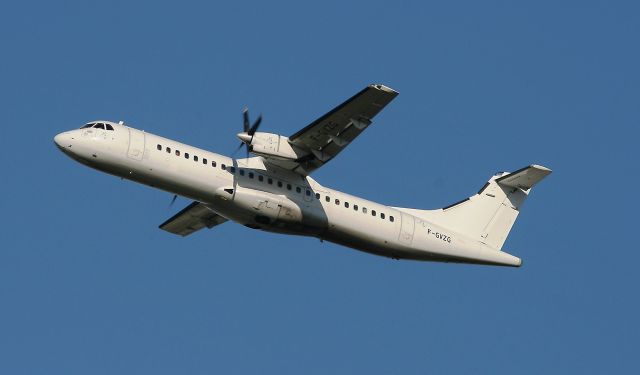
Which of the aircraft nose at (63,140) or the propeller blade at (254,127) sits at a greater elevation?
the propeller blade at (254,127)

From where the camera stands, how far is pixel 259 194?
29.7 meters

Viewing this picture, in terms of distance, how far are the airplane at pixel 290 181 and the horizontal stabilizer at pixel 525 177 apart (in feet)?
0.22

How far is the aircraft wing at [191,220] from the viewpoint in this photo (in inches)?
1320

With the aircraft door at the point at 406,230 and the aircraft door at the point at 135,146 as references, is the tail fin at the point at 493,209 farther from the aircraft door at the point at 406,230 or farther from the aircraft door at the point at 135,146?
the aircraft door at the point at 135,146

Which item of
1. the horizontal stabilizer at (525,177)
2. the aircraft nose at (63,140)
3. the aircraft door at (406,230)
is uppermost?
the horizontal stabilizer at (525,177)

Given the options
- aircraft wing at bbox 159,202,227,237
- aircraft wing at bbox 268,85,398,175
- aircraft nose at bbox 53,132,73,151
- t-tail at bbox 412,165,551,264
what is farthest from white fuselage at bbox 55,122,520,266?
aircraft wing at bbox 159,202,227,237

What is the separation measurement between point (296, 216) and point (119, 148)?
5.20m

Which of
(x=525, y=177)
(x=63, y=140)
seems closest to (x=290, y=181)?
(x=63, y=140)

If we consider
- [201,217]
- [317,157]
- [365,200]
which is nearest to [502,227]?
[365,200]

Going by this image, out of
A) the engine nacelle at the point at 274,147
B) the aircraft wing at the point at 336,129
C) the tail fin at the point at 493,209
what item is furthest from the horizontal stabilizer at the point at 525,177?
the engine nacelle at the point at 274,147

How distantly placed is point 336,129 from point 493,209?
7145 mm

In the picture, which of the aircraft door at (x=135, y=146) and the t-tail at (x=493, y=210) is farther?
the t-tail at (x=493, y=210)

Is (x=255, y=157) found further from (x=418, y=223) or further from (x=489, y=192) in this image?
(x=489, y=192)

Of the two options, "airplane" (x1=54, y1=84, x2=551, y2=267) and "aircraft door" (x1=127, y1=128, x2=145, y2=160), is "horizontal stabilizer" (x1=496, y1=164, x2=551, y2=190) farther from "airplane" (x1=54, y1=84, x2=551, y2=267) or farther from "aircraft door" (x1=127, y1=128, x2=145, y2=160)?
"aircraft door" (x1=127, y1=128, x2=145, y2=160)
